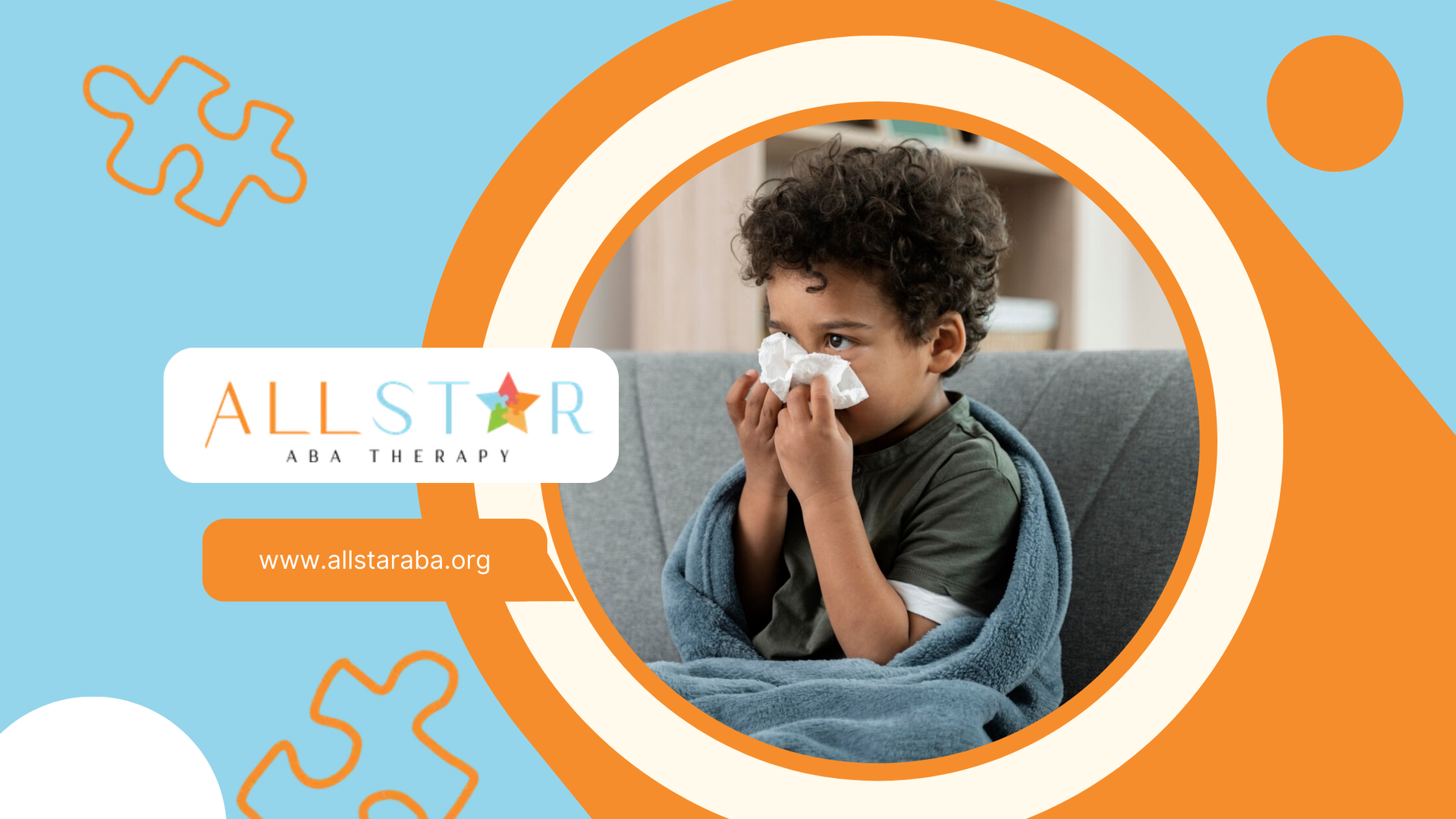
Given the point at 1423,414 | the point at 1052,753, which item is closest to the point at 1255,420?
the point at 1423,414

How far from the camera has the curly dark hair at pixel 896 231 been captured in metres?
0.85

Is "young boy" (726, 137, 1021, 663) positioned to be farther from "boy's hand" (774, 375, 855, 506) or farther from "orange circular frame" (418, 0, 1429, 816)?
"orange circular frame" (418, 0, 1429, 816)

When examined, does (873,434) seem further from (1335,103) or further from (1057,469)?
(1335,103)

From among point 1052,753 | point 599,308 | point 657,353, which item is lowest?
point 1052,753

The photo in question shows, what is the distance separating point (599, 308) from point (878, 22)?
3.27 ft

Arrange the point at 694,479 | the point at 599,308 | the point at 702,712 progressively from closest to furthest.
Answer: the point at 702,712 → the point at 694,479 → the point at 599,308

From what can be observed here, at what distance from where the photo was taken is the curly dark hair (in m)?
0.85

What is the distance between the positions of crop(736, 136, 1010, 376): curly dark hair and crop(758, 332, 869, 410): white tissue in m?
0.06

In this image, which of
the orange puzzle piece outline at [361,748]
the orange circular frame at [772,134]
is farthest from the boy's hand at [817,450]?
the orange puzzle piece outline at [361,748]

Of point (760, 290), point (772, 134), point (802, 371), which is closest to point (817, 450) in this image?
point (802, 371)

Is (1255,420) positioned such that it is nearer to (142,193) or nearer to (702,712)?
(702,712)

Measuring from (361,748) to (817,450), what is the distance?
1.38ft

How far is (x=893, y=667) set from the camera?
2.50 feet

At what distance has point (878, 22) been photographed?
24.3 inches
